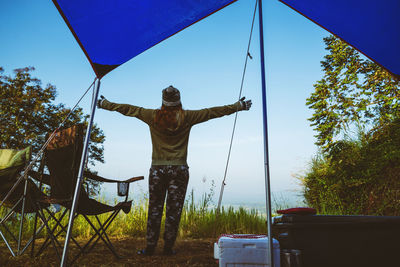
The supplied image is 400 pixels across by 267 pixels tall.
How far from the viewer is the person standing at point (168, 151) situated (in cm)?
252

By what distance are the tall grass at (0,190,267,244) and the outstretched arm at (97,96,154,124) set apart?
1.97m

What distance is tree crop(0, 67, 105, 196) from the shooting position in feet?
22.5

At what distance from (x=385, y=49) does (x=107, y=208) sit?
286cm

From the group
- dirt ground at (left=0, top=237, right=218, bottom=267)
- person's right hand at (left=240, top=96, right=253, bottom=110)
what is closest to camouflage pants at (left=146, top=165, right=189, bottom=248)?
dirt ground at (left=0, top=237, right=218, bottom=267)

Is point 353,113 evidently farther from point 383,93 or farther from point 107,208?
point 107,208

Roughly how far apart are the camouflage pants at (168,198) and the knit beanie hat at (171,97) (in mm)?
572

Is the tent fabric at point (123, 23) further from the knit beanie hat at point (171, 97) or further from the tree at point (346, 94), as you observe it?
the tree at point (346, 94)

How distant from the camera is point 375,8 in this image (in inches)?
95.8

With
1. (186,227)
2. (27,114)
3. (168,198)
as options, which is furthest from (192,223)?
(27,114)

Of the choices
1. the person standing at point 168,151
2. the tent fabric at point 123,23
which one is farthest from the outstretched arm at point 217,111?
the tent fabric at point 123,23

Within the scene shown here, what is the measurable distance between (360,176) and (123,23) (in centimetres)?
444

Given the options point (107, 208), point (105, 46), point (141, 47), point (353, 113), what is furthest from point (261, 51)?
point (353, 113)

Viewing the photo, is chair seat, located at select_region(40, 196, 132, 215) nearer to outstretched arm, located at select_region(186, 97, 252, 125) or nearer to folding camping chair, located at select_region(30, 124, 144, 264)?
folding camping chair, located at select_region(30, 124, 144, 264)

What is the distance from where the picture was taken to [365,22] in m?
2.53
